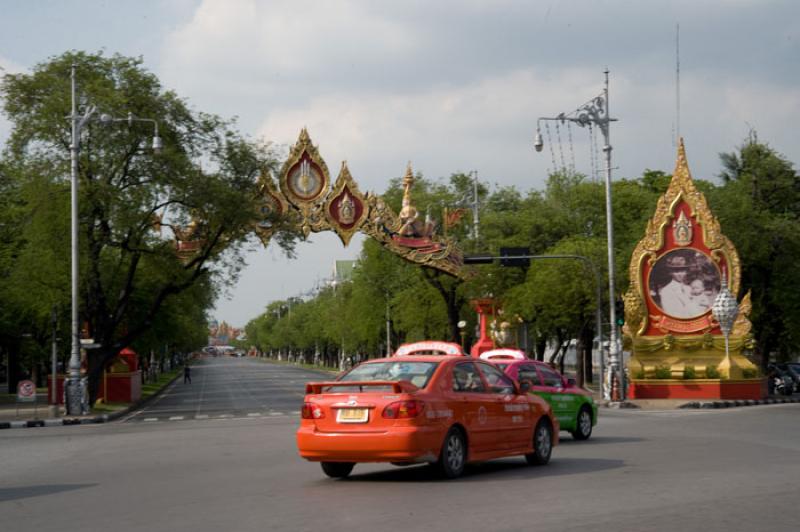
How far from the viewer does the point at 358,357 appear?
143750 millimetres

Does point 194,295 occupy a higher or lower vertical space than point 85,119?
lower

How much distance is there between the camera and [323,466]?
48.2 feet

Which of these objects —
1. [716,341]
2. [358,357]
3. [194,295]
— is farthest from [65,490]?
[358,357]

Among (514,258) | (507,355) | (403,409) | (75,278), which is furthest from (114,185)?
(403,409)

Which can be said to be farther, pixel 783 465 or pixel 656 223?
pixel 656 223

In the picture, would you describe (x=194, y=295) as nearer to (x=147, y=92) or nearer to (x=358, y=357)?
(x=147, y=92)

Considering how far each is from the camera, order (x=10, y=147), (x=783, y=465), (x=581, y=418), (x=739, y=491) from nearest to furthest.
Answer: (x=739, y=491) < (x=783, y=465) < (x=581, y=418) < (x=10, y=147)

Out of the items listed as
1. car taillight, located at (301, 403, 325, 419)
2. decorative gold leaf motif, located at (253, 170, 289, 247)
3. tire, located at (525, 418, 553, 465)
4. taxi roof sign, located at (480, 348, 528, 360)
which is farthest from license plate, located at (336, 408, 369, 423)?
decorative gold leaf motif, located at (253, 170, 289, 247)

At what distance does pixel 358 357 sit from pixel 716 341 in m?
103

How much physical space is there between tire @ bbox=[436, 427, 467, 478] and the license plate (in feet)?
3.56

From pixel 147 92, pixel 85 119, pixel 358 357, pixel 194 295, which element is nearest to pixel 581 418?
pixel 85 119

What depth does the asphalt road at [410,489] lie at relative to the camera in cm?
1077

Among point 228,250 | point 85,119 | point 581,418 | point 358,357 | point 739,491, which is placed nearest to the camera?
point 739,491

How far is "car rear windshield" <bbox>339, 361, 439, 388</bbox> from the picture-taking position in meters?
14.4
